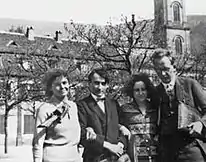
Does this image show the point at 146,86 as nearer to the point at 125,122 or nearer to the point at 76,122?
the point at 125,122

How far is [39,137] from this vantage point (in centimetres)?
355

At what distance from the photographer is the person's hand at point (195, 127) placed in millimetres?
3874

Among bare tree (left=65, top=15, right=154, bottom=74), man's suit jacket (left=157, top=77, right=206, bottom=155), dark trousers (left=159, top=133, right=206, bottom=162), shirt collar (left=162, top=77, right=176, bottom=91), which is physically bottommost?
dark trousers (left=159, top=133, right=206, bottom=162)

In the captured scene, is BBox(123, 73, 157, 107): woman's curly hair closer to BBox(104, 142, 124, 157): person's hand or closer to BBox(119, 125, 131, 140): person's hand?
BBox(119, 125, 131, 140): person's hand

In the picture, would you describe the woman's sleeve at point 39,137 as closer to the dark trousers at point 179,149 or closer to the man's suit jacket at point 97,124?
the man's suit jacket at point 97,124

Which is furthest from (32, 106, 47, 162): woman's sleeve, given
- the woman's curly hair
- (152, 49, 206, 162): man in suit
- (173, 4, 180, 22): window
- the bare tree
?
(173, 4, 180, 22): window

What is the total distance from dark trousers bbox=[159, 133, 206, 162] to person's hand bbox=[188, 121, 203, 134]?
0.12 metres

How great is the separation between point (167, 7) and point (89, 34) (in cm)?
2112

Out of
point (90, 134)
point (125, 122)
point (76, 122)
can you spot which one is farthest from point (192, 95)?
point (76, 122)

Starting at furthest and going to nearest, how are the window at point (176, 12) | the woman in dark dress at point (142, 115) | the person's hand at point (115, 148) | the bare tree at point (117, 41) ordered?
the window at point (176, 12) < the bare tree at point (117, 41) < the woman in dark dress at point (142, 115) < the person's hand at point (115, 148)

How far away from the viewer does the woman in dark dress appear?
13.1 ft

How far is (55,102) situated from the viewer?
368 centimetres

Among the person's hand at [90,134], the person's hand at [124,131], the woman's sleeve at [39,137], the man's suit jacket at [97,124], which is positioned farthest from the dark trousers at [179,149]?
the woman's sleeve at [39,137]

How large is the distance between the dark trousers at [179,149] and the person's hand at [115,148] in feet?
1.85
